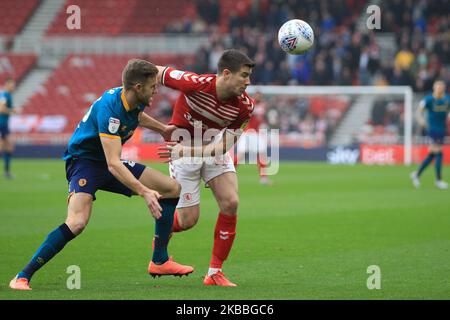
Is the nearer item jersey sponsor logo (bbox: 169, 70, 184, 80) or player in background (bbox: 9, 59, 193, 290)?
player in background (bbox: 9, 59, 193, 290)

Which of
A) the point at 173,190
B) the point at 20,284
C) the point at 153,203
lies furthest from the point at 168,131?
the point at 20,284

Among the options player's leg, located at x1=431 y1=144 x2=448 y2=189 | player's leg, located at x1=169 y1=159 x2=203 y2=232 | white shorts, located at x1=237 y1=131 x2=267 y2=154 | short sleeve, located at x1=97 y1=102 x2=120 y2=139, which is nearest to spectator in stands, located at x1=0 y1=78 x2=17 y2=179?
white shorts, located at x1=237 y1=131 x2=267 y2=154

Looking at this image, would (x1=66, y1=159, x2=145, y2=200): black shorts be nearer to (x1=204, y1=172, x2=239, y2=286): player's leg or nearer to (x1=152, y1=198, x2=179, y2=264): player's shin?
(x1=152, y1=198, x2=179, y2=264): player's shin

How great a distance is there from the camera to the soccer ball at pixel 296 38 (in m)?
8.60

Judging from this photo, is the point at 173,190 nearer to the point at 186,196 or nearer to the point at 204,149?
the point at 204,149

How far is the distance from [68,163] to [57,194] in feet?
33.7

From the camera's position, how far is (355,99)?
31000mm

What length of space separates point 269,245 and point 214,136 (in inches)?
101

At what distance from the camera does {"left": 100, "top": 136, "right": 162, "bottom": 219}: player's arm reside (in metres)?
7.09

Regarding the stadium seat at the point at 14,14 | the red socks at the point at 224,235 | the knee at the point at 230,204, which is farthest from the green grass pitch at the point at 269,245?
the stadium seat at the point at 14,14

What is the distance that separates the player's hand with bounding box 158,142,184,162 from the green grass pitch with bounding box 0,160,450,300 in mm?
1179

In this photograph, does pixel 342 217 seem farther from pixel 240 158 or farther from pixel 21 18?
pixel 21 18
